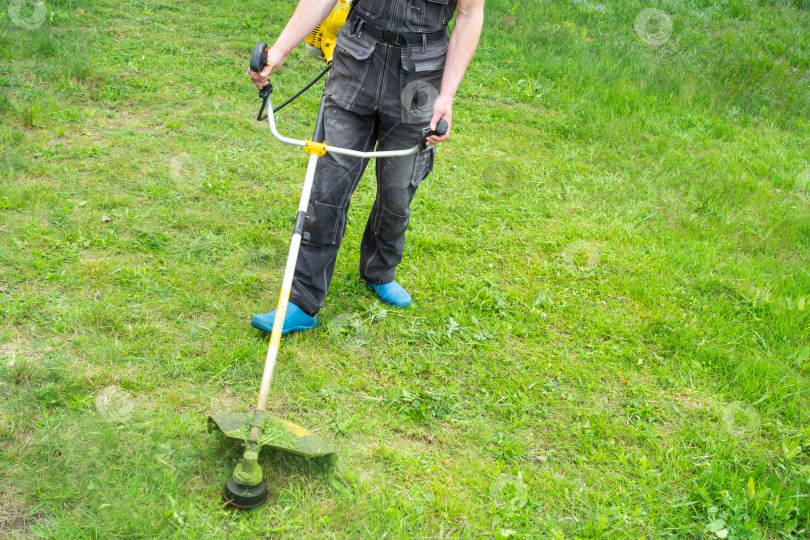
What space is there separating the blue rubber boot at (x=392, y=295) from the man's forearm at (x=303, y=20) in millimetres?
1513

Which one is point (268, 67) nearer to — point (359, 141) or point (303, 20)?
point (303, 20)

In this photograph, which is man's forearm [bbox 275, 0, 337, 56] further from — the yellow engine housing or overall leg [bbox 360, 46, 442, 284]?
overall leg [bbox 360, 46, 442, 284]

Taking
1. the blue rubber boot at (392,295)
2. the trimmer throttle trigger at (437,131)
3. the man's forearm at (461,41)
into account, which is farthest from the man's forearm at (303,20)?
the blue rubber boot at (392,295)

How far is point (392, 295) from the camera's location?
3955 millimetres

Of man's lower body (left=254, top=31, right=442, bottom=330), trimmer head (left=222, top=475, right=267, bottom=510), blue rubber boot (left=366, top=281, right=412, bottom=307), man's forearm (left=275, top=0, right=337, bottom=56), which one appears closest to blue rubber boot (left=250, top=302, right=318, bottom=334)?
man's lower body (left=254, top=31, right=442, bottom=330)

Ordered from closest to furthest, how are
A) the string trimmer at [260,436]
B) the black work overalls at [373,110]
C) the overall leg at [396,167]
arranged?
the string trimmer at [260,436], the black work overalls at [373,110], the overall leg at [396,167]

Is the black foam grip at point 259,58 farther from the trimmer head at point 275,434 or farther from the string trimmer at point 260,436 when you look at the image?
the trimmer head at point 275,434

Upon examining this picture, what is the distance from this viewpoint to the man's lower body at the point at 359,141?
3.18 meters

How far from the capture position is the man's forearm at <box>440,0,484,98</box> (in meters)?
3.12

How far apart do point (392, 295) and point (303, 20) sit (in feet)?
5.39

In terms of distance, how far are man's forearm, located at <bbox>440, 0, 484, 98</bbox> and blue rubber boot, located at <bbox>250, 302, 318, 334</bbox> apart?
1.36m

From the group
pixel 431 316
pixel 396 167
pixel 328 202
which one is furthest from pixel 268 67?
pixel 431 316

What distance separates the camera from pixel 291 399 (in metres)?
3.19

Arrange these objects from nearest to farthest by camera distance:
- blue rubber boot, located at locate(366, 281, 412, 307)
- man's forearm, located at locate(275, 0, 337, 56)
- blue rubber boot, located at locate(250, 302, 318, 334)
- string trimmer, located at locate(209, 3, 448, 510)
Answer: string trimmer, located at locate(209, 3, 448, 510) → man's forearm, located at locate(275, 0, 337, 56) → blue rubber boot, located at locate(250, 302, 318, 334) → blue rubber boot, located at locate(366, 281, 412, 307)
